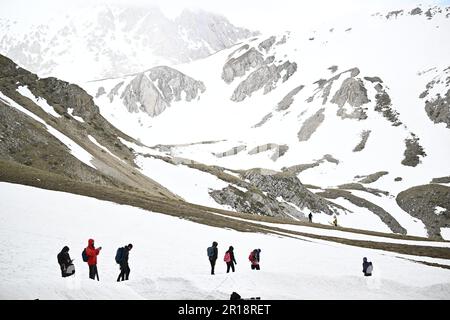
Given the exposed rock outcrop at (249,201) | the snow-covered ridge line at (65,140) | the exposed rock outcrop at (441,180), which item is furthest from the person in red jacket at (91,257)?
the exposed rock outcrop at (441,180)

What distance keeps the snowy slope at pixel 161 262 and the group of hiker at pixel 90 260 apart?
1.49 ft

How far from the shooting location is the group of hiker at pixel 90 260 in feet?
66.0

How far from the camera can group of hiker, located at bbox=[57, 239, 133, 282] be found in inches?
792

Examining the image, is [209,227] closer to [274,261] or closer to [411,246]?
[274,261]

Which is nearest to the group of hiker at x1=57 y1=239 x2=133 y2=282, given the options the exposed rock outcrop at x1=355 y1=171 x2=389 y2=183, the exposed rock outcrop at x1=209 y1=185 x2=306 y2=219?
the exposed rock outcrop at x1=209 y1=185 x2=306 y2=219

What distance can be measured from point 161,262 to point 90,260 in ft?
21.2

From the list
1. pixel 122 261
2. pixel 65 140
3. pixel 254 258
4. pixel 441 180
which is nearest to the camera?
pixel 122 261

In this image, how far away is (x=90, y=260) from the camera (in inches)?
840

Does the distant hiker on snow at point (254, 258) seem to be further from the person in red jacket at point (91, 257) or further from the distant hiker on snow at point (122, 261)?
the person in red jacket at point (91, 257)

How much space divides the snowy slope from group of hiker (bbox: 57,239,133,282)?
454 mm

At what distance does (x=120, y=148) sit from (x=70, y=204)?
5178 cm

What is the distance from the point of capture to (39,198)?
37000 mm

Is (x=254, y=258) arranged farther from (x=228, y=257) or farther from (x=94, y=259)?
(x=94, y=259)

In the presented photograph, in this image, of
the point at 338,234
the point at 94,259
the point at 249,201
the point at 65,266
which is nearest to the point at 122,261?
the point at 94,259
